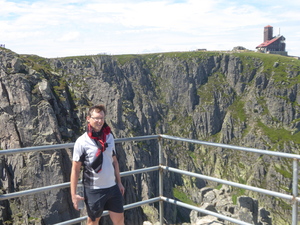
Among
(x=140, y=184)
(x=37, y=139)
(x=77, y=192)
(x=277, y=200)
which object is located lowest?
(x=277, y=200)

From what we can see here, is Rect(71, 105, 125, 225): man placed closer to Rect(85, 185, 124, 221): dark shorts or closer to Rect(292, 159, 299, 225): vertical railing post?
Rect(85, 185, 124, 221): dark shorts

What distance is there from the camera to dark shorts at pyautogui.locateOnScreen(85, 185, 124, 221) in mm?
6844

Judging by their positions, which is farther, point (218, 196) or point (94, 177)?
point (218, 196)

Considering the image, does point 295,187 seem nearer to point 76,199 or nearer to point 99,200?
point 99,200

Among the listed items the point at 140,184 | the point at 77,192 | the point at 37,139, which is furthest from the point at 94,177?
the point at 140,184

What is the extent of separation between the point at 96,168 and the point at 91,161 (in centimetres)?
18

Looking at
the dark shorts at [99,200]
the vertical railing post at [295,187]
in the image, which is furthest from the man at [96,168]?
the vertical railing post at [295,187]

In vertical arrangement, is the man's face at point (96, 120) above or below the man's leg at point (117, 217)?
above

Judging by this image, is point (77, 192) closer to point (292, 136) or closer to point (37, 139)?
point (37, 139)

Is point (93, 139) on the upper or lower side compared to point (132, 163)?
upper

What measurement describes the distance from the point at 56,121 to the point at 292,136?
170 metres

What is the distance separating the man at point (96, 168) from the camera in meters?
6.70

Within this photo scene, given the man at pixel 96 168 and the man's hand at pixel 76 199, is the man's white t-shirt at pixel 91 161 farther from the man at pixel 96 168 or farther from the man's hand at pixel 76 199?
the man's hand at pixel 76 199

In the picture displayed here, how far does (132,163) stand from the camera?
132 m
